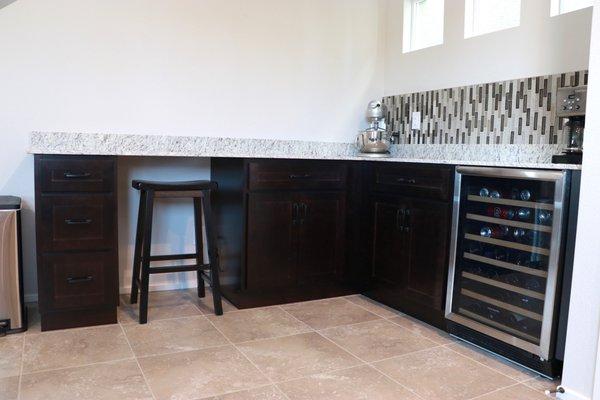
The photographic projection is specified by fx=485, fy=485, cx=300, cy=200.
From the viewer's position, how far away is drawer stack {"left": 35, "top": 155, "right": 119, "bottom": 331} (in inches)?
92.5

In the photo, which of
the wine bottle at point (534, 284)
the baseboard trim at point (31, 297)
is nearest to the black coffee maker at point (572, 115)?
the wine bottle at point (534, 284)

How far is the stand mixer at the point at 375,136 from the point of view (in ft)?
11.2

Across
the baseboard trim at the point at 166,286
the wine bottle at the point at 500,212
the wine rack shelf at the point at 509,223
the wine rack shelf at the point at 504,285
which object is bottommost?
the baseboard trim at the point at 166,286

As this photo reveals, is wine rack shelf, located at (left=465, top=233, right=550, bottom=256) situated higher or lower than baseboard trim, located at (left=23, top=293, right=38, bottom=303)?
higher

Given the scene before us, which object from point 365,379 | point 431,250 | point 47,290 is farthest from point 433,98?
point 47,290

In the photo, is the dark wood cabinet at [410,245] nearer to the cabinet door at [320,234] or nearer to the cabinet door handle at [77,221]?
the cabinet door at [320,234]

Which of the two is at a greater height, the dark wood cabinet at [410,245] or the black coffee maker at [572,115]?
the black coffee maker at [572,115]

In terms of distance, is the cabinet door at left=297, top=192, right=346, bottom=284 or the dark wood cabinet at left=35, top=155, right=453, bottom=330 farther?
the cabinet door at left=297, top=192, right=346, bottom=284

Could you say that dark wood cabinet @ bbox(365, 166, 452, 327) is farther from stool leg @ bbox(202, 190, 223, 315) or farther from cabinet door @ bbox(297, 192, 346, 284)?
stool leg @ bbox(202, 190, 223, 315)

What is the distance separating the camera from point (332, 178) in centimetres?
303

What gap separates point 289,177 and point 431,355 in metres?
1.26

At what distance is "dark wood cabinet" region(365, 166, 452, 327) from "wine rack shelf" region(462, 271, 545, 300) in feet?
0.51

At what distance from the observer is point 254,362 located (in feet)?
7.04

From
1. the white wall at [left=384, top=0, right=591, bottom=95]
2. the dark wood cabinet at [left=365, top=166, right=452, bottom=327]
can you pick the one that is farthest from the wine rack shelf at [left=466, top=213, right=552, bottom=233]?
the white wall at [left=384, top=0, right=591, bottom=95]
